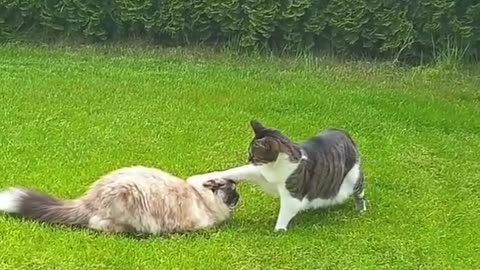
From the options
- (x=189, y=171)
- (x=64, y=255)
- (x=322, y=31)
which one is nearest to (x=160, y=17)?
(x=322, y=31)

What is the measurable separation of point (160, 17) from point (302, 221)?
5.18 meters

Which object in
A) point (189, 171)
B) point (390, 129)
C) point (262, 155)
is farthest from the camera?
point (390, 129)

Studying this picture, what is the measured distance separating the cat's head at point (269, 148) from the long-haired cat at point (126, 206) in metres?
0.38

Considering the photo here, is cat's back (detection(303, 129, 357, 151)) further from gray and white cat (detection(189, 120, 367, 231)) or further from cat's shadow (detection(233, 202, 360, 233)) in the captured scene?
cat's shadow (detection(233, 202, 360, 233))

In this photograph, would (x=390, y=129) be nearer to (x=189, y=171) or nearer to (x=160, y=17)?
(x=189, y=171)

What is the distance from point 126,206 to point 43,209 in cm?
41

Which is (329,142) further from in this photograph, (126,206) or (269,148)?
(126,206)

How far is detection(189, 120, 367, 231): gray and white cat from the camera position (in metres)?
4.89

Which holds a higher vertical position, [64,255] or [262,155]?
[262,155]

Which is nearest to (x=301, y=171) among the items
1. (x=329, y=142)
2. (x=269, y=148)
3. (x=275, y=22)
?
(x=269, y=148)

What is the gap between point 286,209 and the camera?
4973 mm

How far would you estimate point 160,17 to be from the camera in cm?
1002

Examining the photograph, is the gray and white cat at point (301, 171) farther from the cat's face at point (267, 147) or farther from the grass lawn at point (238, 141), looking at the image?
the grass lawn at point (238, 141)

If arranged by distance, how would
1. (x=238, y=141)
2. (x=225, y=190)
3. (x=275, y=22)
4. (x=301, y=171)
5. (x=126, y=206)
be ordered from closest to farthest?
(x=126, y=206) < (x=301, y=171) < (x=225, y=190) < (x=238, y=141) < (x=275, y=22)
